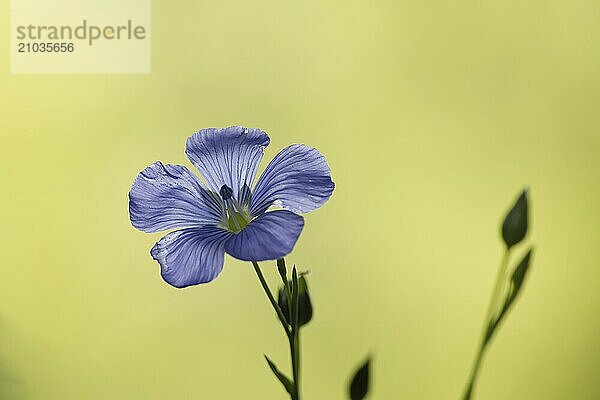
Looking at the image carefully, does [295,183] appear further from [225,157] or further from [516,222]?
[516,222]

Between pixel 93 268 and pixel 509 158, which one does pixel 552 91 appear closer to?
pixel 509 158

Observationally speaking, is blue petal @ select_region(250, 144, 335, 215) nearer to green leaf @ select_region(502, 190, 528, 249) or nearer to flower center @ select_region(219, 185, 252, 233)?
flower center @ select_region(219, 185, 252, 233)

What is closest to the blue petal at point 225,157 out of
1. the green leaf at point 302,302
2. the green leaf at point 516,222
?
the green leaf at point 302,302

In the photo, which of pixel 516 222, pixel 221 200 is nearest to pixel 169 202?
pixel 221 200

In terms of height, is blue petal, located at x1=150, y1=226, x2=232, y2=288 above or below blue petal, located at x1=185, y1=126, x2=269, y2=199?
below

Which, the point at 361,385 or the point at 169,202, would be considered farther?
the point at 361,385

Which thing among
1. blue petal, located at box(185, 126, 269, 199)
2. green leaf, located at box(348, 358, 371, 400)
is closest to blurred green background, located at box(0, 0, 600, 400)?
green leaf, located at box(348, 358, 371, 400)

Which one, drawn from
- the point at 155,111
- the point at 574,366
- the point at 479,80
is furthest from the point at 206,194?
the point at 574,366
